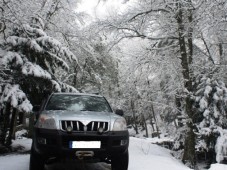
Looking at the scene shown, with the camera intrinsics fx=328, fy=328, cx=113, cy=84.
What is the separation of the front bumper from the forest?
4.12 metres

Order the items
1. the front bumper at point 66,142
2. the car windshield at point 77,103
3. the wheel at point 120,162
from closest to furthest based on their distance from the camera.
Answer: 1. the front bumper at point 66,142
2. the wheel at point 120,162
3. the car windshield at point 77,103

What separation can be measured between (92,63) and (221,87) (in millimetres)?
13015

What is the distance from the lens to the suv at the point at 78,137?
5.78 metres

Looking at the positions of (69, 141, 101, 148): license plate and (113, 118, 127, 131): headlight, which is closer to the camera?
(69, 141, 101, 148): license plate

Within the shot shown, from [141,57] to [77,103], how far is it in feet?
23.8

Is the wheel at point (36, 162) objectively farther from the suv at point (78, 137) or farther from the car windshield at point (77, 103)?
the car windshield at point (77, 103)

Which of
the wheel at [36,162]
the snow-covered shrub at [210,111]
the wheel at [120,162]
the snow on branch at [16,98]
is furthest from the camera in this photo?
the snow-covered shrub at [210,111]

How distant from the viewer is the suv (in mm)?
5777

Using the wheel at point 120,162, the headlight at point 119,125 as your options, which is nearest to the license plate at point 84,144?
the headlight at point 119,125

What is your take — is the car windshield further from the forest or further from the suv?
the forest

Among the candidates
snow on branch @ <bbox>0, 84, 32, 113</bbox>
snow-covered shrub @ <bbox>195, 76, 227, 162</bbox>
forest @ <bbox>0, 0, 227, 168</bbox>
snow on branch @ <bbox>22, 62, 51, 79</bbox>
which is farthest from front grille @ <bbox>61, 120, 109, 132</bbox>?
snow-covered shrub @ <bbox>195, 76, 227, 162</bbox>

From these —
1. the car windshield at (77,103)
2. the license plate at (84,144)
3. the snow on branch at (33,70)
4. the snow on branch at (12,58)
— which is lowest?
the license plate at (84,144)

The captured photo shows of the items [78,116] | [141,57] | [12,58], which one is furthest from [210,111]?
[78,116]

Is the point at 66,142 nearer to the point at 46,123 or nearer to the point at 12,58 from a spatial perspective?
the point at 46,123
